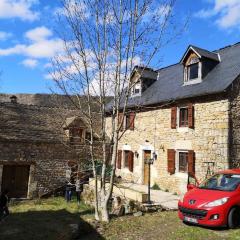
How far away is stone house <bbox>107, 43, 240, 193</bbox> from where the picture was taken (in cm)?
1442

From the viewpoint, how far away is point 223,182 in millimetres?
9820

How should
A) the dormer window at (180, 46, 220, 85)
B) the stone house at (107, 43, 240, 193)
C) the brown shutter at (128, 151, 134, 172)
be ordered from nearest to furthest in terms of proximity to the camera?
the stone house at (107, 43, 240, 193), the dormer window at (180, 46, 220, 85), the brown shutter at (128, 151, 134, 172)

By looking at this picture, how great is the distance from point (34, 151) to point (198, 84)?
35.3 feet

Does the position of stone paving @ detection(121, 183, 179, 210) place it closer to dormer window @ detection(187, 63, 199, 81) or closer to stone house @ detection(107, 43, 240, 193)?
stone house @ detection(107, 43, 240, 193)

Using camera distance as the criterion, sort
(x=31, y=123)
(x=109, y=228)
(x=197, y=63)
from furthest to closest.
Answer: (x=31, y=123) → (x=197, y=63) → (x=109, y=228)

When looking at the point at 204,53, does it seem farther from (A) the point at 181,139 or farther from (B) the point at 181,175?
(B) the point at 181,175

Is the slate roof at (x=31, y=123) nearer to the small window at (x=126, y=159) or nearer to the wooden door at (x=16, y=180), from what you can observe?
the wooden door at (x=16, y=180)

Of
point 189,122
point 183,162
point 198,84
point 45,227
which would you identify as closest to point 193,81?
point 198,84

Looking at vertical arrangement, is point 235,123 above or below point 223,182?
above

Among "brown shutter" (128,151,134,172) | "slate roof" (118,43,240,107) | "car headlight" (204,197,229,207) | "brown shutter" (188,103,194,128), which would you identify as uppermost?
"slate roof" (118,43,240,107)

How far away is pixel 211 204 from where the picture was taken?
28.9 ft

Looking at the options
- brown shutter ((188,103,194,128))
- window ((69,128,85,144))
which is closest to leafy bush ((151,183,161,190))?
brown shutter ((188,103,194,128))

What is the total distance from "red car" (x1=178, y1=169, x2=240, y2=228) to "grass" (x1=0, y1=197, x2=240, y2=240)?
0.92 feet

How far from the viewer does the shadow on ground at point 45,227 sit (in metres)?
10.1
